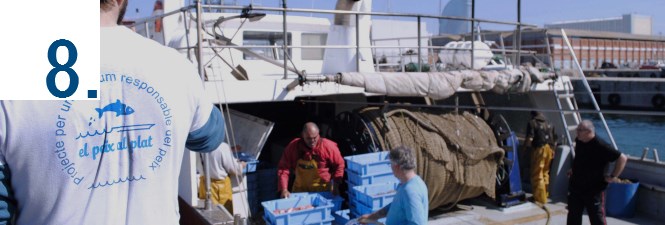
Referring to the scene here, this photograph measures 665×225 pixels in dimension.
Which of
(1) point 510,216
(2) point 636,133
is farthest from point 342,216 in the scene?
(2) point 636,133

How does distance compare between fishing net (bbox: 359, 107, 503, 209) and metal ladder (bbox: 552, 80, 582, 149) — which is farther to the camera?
metal ladder (bbox: 552, 80, 582, 149)

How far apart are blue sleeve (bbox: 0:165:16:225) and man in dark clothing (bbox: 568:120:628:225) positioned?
18.3 ft

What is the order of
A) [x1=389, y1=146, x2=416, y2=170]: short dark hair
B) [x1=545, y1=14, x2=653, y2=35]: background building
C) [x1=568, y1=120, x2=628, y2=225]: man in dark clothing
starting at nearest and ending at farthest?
1. [x1=389, y1=146, x2=416, y2=170]: short dark hair
2. [x1=568, y1=120, x2=628, y2=225]: man in dark clothing
3. [x1=545, y1=14, x2=653, y2=35]: background building

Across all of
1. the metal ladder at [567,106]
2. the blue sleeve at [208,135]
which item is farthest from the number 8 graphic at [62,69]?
the metal ladder at [567,106]

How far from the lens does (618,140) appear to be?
24562 mm

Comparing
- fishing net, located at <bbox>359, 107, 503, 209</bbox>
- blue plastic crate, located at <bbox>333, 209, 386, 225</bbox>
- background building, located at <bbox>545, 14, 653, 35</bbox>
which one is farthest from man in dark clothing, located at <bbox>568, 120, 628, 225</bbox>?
background building, located at <bbox>545, 14, 653, 35</bbox>

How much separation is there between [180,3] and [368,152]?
3.63 m

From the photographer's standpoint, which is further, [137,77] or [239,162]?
[239,162]

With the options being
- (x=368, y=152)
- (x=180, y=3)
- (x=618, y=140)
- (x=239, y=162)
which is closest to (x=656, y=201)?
(x=368, y=152)

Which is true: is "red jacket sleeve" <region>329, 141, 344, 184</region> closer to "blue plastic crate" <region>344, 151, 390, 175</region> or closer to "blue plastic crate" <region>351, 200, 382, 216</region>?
"blue plastic crate" <region>344, 151, 390, 175</region>

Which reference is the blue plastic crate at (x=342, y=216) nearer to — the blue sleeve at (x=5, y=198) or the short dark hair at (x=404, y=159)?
the short dark hair at (x=404, y=159)

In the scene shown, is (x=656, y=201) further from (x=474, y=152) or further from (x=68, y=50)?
(x=68, y=50)

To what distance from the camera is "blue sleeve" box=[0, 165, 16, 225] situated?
1413 millimetres

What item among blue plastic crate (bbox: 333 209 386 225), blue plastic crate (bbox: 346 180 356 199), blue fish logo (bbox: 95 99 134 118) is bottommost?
blue plastic crate (bbox: 333 209 386 225)
